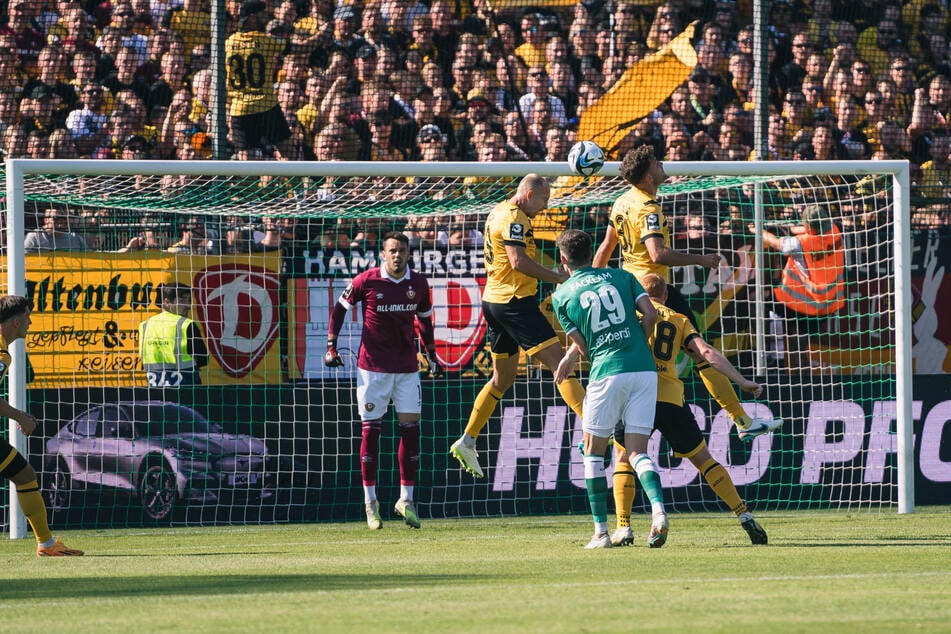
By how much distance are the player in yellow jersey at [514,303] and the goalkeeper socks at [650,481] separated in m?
1.68

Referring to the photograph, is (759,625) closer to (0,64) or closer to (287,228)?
(287,228)

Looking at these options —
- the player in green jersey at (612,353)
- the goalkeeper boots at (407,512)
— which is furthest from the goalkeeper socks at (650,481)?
the goalkeeper boots at (407,512)

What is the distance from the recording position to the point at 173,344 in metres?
12.4

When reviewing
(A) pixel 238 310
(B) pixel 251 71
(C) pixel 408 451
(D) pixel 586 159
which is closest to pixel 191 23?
(B) pixel 251 71

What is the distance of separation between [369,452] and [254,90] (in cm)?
465

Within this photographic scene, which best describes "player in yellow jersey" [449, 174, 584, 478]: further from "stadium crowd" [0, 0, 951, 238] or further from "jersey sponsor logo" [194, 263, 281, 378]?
"stadium crowd" [0, 0, 951, 238]

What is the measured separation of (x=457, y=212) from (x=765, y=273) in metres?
2.95

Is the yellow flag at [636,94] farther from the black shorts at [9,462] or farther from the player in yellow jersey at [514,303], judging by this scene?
the black shorts at [9,462]

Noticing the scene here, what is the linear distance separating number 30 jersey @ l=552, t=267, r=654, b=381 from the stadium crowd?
601 centimetres

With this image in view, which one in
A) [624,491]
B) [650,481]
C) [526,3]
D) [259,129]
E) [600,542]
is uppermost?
[526,3]

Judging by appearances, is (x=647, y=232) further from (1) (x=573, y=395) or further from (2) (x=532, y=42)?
(2) (x=532, y=42)

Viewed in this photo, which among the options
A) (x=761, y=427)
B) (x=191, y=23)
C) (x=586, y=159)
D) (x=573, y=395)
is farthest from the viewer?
(x=191, y=23)

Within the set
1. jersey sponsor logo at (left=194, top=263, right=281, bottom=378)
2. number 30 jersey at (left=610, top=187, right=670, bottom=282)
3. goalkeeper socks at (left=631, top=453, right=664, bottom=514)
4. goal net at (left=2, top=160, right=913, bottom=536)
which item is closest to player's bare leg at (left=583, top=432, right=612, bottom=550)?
goalkeeper socks at (left=631, top=453, right=664, bottom=514)

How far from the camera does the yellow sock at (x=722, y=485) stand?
9.07 meters
